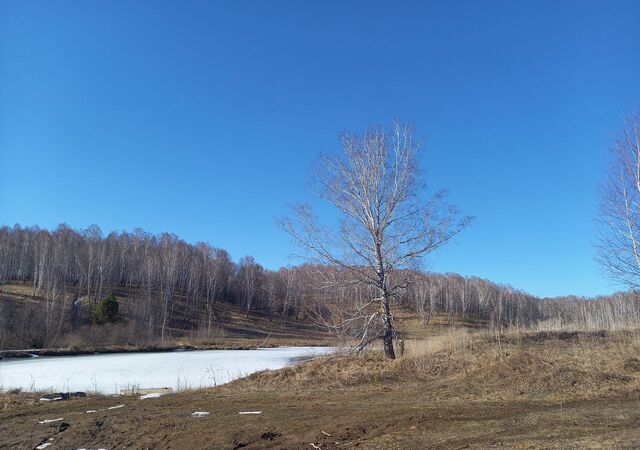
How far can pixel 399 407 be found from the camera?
28.2 feet

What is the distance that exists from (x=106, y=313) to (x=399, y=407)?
4666cm

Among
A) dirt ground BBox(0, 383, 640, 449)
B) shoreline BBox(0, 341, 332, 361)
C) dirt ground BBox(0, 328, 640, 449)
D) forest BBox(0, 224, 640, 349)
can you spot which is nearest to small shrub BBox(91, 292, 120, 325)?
forest BBox(0, 224, 640, 349)

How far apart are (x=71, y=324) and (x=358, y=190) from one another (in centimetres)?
4253

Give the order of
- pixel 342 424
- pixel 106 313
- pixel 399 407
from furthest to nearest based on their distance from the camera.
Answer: pixel 106 313, pixel 399 407, pixel 342 424

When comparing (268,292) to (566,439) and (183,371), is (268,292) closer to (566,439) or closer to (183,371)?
(183,371)

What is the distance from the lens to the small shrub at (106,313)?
156 feet

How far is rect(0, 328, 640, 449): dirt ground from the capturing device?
6395 millimetres

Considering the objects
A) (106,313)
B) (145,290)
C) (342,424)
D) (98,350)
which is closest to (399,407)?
(342,424)

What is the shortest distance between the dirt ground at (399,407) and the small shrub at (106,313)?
36869mm

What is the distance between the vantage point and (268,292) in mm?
94875

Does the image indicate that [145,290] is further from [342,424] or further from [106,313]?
[342,424]

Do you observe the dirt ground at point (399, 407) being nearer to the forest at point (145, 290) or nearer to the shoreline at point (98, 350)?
the shoreline at point (98, 350)

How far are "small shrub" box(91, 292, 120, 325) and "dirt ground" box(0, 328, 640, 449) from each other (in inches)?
1452

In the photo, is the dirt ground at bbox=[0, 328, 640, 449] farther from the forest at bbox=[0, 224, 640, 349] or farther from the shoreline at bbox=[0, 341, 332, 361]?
the forest at bbox=[0, 224, 640, 349]
